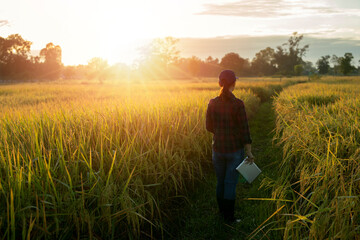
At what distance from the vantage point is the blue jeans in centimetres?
293

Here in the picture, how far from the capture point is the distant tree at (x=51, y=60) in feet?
179

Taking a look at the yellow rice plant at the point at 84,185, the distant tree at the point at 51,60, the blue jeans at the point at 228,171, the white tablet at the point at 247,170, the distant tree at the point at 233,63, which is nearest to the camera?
the yellow rice plant at the point at 84,185

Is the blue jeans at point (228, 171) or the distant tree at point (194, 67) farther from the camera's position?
the distant tree at point (194, 67)

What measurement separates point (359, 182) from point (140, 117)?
10.1 ft

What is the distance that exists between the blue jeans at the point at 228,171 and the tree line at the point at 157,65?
37.8 meters

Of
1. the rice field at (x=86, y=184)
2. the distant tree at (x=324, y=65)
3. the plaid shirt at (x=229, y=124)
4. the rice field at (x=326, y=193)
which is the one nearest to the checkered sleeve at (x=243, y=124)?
the plaid shirt at (x=229, y=124)

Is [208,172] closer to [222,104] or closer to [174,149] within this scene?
[174,149]

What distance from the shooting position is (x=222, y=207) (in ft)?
10.3

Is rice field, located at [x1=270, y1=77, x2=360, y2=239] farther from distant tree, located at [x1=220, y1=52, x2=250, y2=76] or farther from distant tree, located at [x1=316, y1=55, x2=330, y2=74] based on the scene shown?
distant tree, located at [x1=316, y1=55, x2=330, y2=74]

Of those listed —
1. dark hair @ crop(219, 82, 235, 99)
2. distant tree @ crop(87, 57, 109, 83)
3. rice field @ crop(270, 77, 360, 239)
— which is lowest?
rice field @ crop(270, 77, 360, 239)

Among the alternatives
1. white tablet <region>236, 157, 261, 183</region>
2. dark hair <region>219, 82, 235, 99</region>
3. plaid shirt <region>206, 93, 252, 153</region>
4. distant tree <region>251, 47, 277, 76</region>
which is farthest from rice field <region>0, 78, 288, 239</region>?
distant tree <region>251, 47, 277, 76</region>

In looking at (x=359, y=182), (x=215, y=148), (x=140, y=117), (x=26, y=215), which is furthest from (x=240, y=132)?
(x=26, y=215)

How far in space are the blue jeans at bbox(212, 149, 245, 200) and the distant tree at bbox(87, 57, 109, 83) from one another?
37.8 meters

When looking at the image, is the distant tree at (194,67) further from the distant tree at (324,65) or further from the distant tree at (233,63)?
the distant tree at (324,65)
